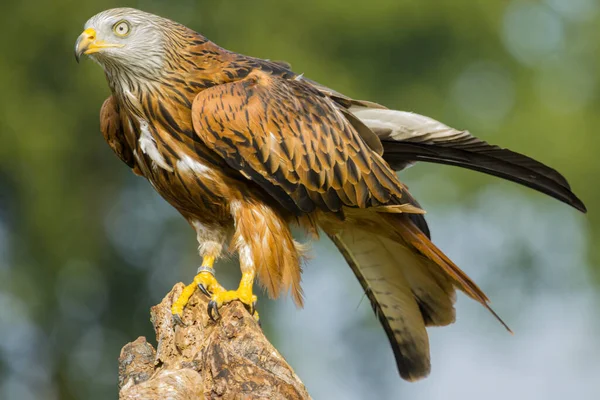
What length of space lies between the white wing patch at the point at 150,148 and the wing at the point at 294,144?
0.97 ft

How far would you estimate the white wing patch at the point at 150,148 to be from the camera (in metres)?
5.29

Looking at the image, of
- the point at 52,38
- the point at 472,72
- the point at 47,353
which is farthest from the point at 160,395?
the point at 472,72

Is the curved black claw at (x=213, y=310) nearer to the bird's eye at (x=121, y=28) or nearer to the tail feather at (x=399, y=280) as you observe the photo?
the tail feather at (x=399, y=280)

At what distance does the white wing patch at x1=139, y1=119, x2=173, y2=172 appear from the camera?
17.4 ft

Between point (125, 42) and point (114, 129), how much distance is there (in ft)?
2.16

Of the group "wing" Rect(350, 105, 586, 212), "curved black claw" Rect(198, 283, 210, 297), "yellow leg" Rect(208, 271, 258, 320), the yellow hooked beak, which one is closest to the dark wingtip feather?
"wing" Rect(350, 105, 586, 212)

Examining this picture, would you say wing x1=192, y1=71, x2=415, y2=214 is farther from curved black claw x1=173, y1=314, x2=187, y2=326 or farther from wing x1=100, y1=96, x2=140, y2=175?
curved black claw x1=173, y1=314, x2=187, y2=326

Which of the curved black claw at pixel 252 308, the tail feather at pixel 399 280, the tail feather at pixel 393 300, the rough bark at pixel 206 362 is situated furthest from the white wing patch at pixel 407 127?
the rough bark at pixel 206 362

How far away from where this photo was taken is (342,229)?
233 inches

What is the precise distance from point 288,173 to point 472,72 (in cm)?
943

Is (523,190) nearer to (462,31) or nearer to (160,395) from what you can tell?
(462,31)

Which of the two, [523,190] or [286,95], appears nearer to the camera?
[286,95]

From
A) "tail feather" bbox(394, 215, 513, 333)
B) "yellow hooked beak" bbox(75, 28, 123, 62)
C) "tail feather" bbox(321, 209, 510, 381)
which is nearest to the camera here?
"yellow hooked beak" bbox(75, 28, 123, 62)

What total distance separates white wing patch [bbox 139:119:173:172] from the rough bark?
723 mm
